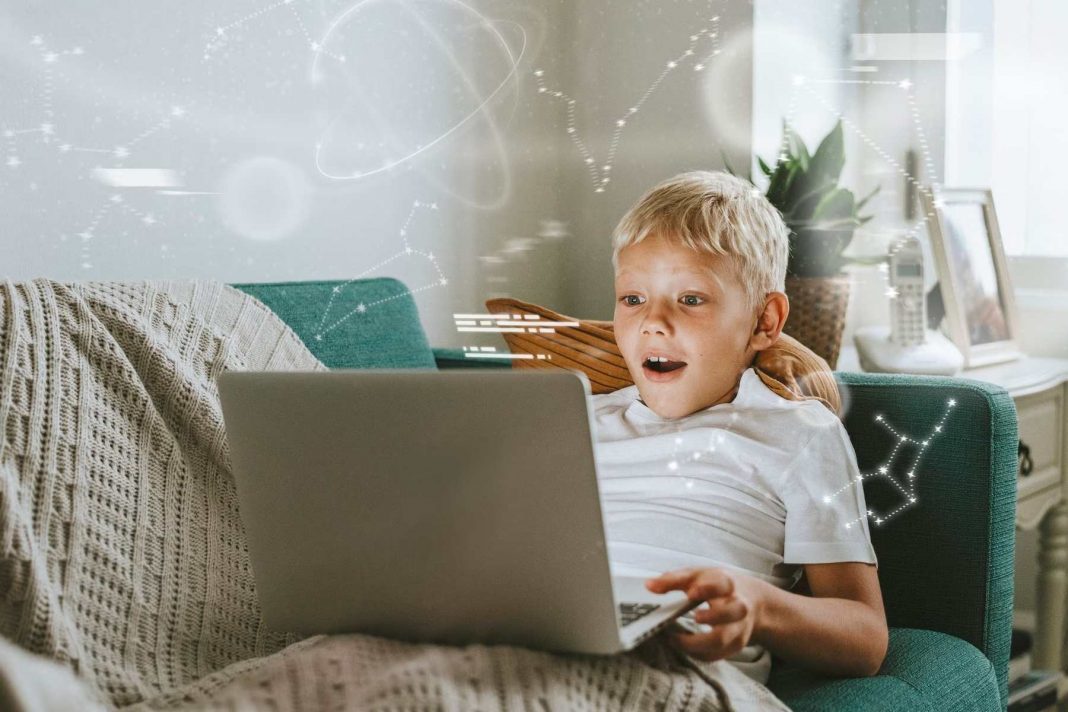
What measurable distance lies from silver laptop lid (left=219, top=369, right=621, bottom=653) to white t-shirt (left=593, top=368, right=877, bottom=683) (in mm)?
263

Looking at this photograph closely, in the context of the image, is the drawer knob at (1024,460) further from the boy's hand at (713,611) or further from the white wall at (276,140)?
the boy's hand at (713,611)

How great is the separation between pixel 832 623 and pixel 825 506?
100 millimetres

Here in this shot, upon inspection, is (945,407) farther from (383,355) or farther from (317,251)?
(317,251)

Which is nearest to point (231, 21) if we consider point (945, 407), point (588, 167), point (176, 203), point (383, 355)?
point (176, 203)

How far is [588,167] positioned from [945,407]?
1.09 metres

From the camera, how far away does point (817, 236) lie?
166 centimetres

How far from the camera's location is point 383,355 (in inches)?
53.6

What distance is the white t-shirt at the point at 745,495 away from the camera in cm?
93

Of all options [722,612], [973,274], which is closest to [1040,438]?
[973,274]
